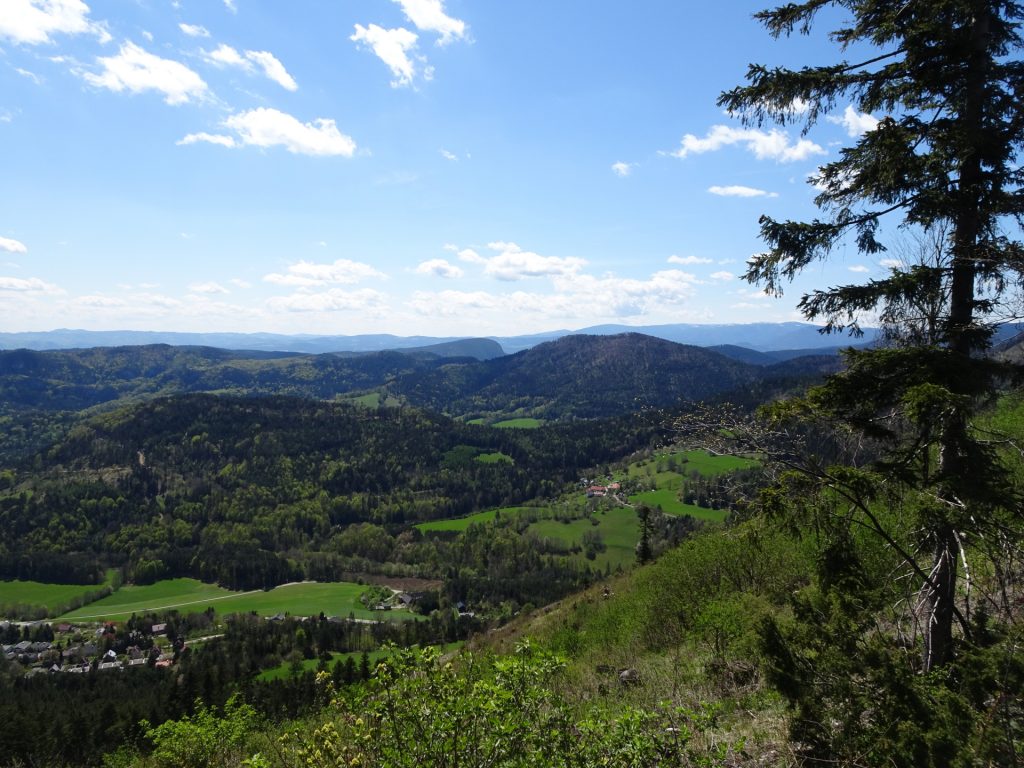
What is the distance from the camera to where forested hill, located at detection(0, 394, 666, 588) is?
432 feet

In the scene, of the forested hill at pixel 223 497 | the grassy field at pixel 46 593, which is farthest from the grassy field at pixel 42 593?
the forested hill at pixel 223 497

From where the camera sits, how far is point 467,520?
149625mm

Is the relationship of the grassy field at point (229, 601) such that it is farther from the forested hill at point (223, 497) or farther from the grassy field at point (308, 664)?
the grassy field at point (308, 664)

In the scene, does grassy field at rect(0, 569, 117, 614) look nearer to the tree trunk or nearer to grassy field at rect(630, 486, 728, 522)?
grassy field at rect(630, 486, 728, 522)

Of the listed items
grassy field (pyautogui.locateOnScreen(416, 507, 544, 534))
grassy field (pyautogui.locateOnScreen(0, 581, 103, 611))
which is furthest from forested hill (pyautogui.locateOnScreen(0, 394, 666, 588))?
grassy field (pyautogui.locateOnScreen(416, 507, 544, 534))

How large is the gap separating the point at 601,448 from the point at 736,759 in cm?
19087

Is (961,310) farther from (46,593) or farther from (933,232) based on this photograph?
(46,593)

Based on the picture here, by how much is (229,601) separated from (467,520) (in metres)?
62.6

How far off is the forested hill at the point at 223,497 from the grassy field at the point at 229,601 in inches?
257

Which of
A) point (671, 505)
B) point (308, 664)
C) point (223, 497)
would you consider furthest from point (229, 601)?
point (671, 505)

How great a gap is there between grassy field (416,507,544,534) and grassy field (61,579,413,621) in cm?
3244

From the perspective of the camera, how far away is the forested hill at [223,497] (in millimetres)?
131750

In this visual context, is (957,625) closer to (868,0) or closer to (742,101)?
(742,101)

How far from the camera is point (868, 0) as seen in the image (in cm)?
766
